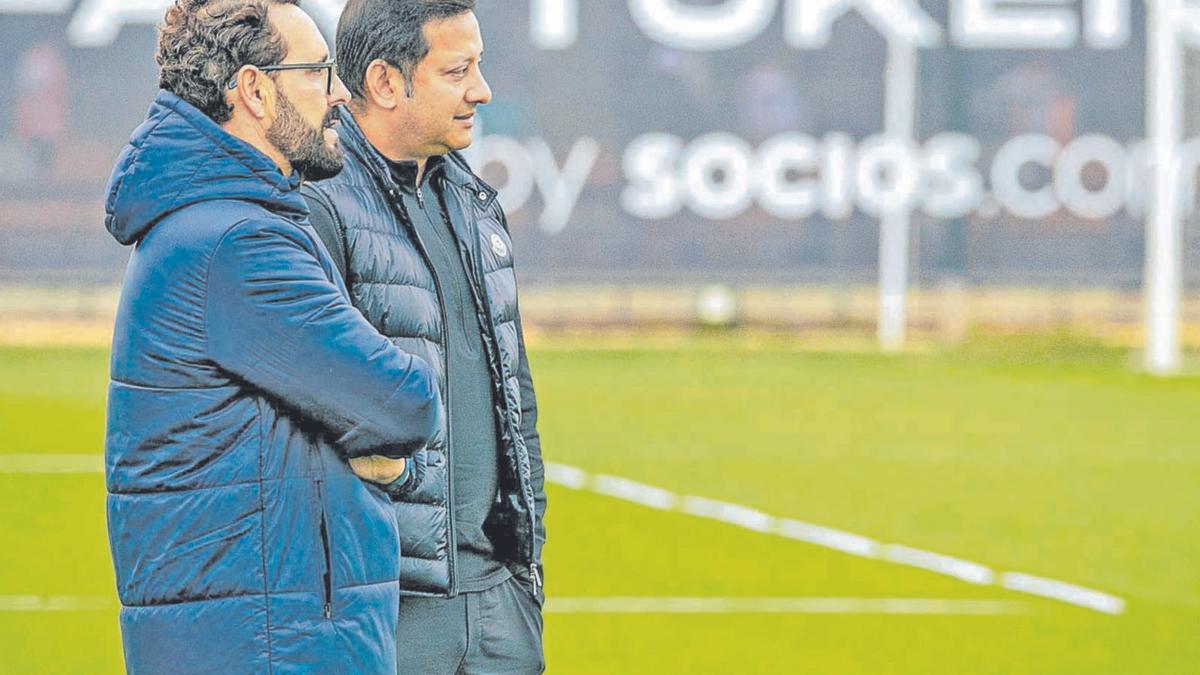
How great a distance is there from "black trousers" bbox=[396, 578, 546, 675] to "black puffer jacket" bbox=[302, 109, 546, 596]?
0.15ft

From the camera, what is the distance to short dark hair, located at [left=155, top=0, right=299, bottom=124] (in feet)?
8.61

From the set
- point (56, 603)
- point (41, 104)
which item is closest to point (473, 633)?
point (56, 603)

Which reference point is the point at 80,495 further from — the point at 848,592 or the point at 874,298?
the point at 874,298

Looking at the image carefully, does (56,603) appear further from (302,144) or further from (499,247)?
(302,144)

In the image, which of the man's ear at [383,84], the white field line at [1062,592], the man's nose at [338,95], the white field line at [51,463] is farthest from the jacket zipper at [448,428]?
the white field line at [51,463]

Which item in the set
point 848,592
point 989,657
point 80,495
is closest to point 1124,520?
point 848,592

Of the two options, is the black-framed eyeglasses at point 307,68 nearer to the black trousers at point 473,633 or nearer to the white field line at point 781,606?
the black trousers at point 473,633

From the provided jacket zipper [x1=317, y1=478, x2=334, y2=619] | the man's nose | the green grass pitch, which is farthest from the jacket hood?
the green grass pitch

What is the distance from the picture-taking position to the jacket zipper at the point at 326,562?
259cm

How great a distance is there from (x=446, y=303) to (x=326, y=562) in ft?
2.62

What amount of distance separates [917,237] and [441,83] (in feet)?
51.7

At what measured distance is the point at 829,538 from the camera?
865 cm

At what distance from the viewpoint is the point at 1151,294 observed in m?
17.0

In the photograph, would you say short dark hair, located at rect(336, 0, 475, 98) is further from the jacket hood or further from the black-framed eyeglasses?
the jacket hood
